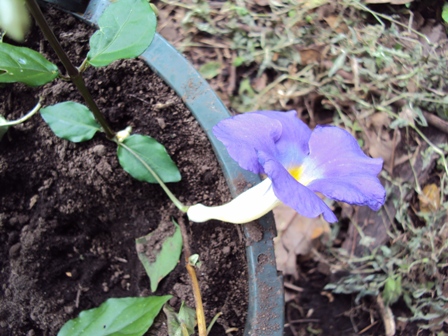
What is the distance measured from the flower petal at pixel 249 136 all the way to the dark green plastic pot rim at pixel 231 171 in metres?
0.12

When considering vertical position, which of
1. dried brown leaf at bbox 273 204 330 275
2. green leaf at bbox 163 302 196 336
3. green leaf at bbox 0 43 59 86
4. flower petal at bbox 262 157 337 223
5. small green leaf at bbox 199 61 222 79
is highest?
green leaf at bbox 0 43 59 86

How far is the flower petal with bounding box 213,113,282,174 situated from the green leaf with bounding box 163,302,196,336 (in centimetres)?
Answer: 31

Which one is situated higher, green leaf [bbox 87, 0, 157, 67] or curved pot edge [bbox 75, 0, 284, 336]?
green leaf [bbox 87, 0, 157, 67]

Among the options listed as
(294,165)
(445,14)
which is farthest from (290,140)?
(445,14)

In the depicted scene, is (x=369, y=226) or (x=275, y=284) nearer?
(x=275, y=284)

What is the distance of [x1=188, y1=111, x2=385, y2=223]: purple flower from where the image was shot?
69 cm

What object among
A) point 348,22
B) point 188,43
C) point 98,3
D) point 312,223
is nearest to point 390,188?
point 312,223

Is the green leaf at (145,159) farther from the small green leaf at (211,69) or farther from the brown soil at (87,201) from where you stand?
the small green leaf at (211,69)

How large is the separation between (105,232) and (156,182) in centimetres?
20

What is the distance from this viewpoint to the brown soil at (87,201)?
3.05ft

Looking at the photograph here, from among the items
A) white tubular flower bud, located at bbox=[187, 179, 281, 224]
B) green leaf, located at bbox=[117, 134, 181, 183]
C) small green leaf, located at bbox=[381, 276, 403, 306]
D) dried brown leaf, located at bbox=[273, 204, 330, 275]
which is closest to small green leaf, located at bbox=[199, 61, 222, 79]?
dried brown leaf, located at bbox=[273, 204, 330, 275]

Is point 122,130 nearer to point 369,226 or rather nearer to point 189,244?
point 189,244

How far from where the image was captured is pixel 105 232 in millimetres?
1014

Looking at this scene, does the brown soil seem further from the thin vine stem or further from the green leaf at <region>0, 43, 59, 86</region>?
the green leaf at <region>0, 43, 59, 86</region>
